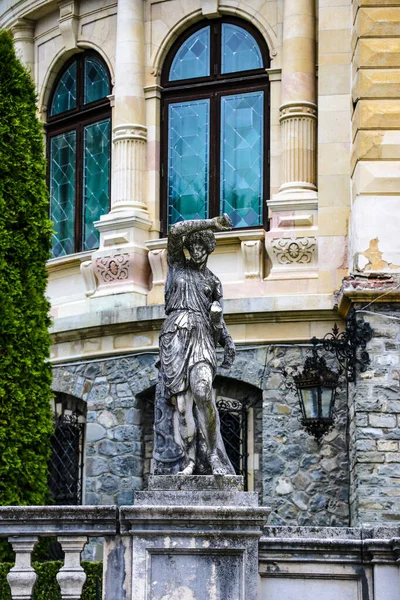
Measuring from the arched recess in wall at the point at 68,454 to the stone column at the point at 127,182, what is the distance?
1.50 metres

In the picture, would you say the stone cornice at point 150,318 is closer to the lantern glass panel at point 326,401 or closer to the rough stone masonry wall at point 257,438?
the rough stone masonry wall at point 257,438

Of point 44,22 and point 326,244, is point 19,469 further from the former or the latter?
point 44,22

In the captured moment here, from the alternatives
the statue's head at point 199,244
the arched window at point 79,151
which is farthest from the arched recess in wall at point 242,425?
the statue's head at point 199,244

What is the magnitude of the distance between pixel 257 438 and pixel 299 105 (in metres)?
3.93

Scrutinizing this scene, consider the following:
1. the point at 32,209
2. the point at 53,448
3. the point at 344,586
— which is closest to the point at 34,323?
the point at 32,209

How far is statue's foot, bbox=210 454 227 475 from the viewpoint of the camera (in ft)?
33.4

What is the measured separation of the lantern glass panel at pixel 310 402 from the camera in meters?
15.3

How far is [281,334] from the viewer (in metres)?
16.8

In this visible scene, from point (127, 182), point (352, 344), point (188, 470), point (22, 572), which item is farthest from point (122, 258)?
point (22, 572)

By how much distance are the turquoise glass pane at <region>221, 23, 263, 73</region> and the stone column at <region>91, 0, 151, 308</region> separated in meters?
1.07

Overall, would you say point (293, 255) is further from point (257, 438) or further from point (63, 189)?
point (63, 189)

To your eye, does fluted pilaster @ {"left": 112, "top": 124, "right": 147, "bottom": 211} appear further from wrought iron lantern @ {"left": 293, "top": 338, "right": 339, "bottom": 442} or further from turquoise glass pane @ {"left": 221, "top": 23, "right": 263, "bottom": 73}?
wrought iron lantern @ {"left": 293, "top": 338, "right": 339, "bottom": 442}

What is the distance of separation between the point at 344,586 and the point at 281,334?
21.9ft

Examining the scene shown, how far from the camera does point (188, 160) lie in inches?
724
